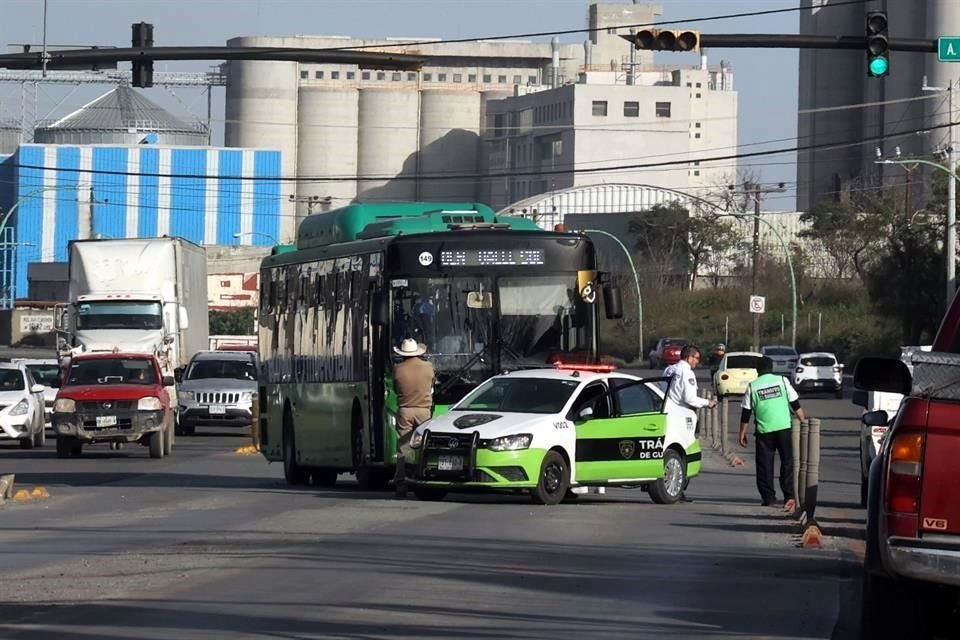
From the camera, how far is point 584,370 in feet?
71.8

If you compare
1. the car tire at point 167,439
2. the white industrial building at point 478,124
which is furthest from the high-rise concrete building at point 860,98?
the car tire at point 167,439

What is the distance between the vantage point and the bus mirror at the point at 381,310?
891 inches

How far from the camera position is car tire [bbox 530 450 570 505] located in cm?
2062

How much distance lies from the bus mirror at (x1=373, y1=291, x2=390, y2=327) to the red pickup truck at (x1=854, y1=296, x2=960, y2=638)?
1462cm

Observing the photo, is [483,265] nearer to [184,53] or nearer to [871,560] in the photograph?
[184,53]

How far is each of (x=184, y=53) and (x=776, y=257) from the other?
301ft

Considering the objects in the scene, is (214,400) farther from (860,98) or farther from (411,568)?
(860,98)

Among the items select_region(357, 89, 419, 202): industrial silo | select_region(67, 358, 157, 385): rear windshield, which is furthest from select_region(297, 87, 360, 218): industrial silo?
select_region(67, 358, 157, 385): rear windshield

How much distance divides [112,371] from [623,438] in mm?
15523

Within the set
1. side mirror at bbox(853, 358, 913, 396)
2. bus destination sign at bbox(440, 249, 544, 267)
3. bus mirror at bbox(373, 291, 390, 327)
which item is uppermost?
bus destination sign at bbox(440, 249, 544, 267)

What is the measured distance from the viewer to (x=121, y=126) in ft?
487

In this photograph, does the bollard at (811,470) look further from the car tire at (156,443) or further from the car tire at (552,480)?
the car tire at (156,443)

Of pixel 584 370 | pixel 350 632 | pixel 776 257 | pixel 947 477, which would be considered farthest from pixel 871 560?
pixel 776 257

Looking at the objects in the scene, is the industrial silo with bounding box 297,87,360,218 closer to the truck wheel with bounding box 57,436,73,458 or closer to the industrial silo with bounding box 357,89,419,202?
the industrial silo with bounding box 357,89,419,202
